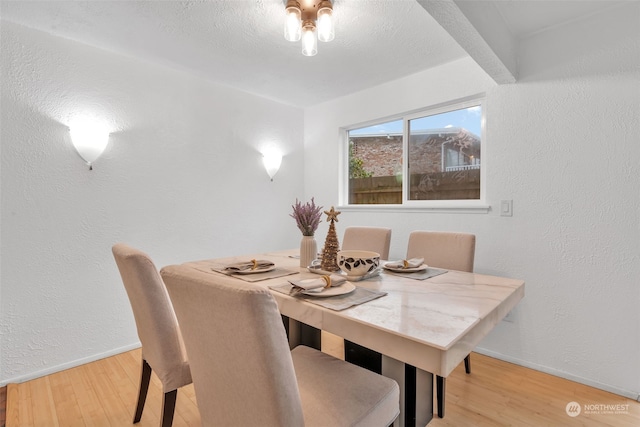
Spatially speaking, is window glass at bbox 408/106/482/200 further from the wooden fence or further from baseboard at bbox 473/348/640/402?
baseboard at bbox 473/348/640/402

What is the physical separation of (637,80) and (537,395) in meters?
1.84

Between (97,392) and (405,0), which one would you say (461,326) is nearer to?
(405,0)

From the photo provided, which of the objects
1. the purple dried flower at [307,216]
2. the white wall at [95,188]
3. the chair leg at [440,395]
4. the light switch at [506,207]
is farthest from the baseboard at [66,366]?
the light switch at [506,207]

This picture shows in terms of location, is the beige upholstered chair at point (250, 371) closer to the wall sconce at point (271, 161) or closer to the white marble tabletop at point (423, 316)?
the white marble tabletop at point (423, 316)

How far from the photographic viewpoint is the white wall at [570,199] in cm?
172

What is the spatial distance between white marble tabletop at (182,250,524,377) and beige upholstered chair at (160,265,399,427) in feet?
0.63

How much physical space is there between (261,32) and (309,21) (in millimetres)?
429

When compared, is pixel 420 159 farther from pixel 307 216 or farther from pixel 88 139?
pixel 88 139

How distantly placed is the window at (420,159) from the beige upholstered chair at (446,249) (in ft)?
2.15

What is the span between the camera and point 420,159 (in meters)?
2.74

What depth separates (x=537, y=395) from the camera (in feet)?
5.72

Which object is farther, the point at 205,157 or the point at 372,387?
the point at 205,157

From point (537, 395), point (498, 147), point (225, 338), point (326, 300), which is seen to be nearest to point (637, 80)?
point (498, 147)

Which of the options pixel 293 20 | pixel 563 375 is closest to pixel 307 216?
pixel 293 20
